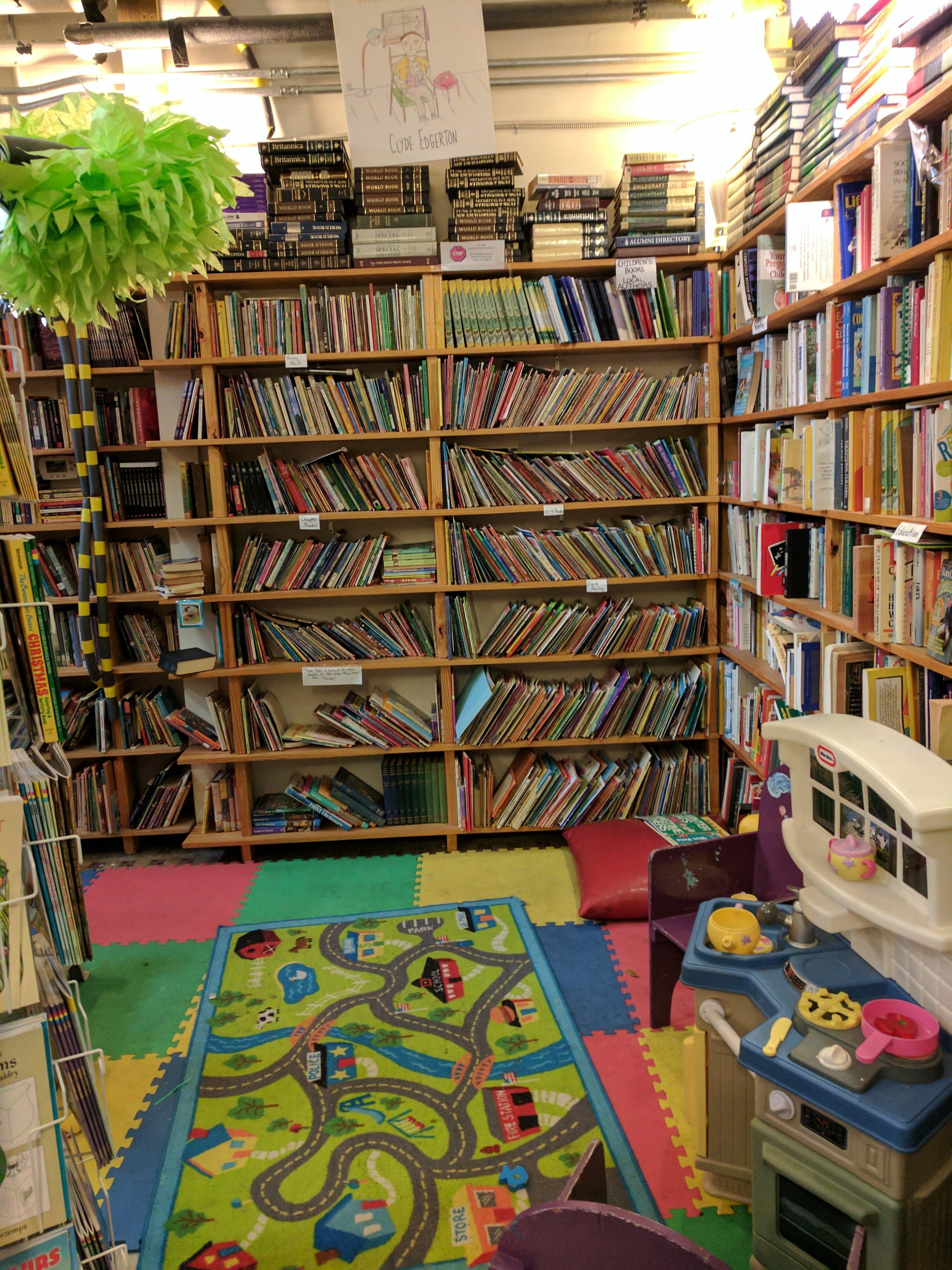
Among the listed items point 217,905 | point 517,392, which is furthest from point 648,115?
point 217,905

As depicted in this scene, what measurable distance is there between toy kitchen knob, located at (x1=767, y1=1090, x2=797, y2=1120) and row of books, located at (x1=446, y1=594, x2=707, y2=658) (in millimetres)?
2232

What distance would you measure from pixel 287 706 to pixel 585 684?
4.27ft

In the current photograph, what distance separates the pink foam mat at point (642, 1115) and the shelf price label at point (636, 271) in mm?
2581

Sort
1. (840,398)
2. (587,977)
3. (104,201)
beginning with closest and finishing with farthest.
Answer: (104,201)
(840,398)
(587,977)

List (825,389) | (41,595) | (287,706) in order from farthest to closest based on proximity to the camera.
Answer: (287,706) → (825,389) → (41,595)

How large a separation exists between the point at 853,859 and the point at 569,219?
2.68 meters

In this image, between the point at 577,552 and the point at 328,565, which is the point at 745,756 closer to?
the point at 577,552

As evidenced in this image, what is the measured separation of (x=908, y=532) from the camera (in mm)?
2059

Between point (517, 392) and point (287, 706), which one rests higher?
point (517, 392)

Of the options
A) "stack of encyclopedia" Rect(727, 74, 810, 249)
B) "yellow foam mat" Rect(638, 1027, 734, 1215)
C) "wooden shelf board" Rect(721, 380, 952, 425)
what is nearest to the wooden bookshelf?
"stack of encyclopedia" Rect(727, 74, 810, 249)

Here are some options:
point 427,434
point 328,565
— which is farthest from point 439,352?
point 328,565

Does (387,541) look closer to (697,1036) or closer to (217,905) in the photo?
(217,905)

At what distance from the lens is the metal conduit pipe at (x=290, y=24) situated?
329cm

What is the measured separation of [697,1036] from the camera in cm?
190
